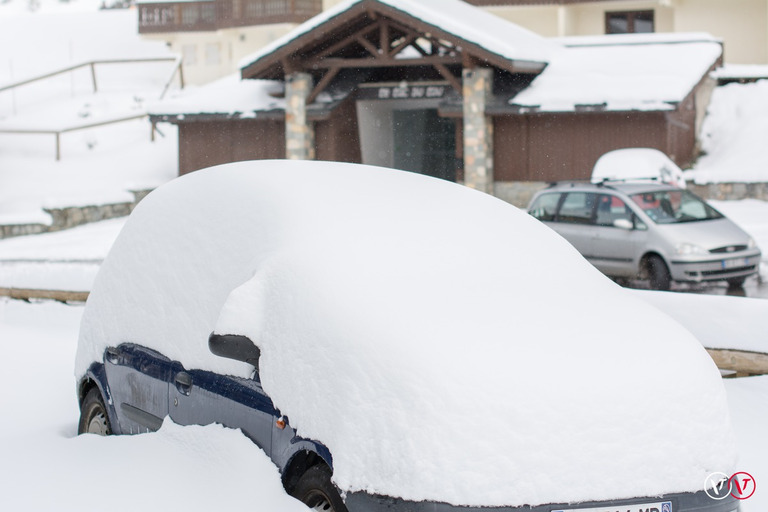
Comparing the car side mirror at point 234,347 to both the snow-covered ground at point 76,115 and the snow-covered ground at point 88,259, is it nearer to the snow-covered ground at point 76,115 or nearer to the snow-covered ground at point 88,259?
the snow-covered ground at point 88,259

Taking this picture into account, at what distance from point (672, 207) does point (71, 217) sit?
15.0 metres

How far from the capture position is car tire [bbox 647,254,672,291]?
13.9 meters

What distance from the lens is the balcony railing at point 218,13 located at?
37688mm

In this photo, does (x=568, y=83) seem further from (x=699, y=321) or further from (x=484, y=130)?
(x=699, y=321)

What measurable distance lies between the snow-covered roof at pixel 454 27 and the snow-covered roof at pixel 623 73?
776 millimetres

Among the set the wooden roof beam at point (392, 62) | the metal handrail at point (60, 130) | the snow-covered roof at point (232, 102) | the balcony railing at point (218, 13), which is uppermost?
the balcony railing at point (218, 13)

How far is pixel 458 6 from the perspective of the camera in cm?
2723

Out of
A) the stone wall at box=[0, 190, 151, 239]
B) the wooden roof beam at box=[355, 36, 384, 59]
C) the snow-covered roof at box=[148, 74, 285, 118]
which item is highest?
the wooden roof beam at box=[355, 36, 384, 59]

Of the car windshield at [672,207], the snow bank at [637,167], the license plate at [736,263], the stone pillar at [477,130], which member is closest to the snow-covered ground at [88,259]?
the snow bank at [637,167]

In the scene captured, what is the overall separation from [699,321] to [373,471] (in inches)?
199

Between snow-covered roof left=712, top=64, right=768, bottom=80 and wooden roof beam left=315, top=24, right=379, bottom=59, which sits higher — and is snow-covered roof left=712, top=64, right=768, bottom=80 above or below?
below

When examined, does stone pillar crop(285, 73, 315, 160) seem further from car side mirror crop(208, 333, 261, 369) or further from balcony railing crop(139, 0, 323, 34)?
car side mirror crop(208, 333, 261, 369)

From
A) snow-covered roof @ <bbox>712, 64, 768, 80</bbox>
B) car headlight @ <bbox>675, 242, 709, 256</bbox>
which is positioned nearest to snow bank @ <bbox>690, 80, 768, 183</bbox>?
snow-covered roof @ <bbox>712, 64, 768, 80</bbox>

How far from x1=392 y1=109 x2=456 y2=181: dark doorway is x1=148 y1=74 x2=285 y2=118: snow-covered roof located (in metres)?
4.11
